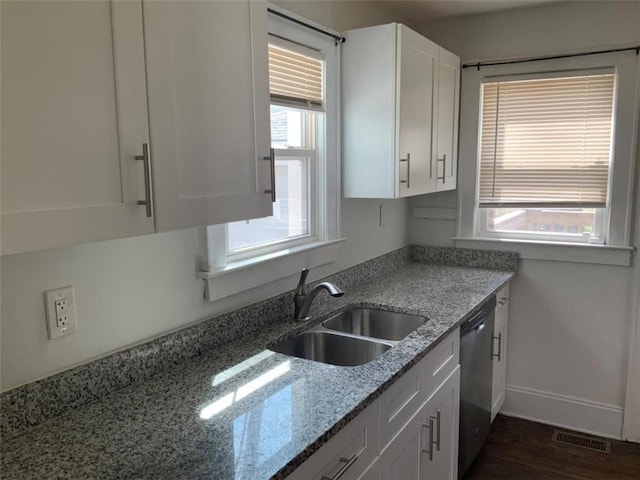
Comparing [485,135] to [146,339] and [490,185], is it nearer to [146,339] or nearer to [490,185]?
[490,185]

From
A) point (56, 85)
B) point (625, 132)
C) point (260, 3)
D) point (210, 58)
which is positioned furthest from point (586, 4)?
point (56, 85)

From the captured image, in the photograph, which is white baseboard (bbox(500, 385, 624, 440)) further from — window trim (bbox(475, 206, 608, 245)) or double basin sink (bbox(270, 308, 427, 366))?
double basin sink (bbox(270, 308, 427, 366))

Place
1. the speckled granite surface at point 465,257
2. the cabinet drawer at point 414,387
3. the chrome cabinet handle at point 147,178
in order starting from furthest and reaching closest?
the speckled granite surface at point 465,257 < the cabinet drawer at point 414,387 < the chrome cabinet handle at point 147,178

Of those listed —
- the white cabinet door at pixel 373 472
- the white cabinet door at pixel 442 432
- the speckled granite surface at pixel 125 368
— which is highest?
the speckled granite surface at pixel 125 368

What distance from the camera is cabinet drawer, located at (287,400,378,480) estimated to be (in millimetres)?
1259

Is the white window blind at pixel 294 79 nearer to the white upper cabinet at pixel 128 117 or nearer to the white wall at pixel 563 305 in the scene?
the white upper cabinet at pixel 128 117

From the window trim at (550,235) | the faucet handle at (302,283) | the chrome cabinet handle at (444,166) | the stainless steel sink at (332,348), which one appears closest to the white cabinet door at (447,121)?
the chrome cabinet handle at (444,166)

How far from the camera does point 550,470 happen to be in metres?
2.68

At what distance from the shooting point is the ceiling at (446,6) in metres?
2.84

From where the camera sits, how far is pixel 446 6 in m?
2.93

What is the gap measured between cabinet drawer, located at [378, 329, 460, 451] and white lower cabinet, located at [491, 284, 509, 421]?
2.58ft

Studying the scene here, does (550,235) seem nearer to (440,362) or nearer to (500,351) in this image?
(500,351)

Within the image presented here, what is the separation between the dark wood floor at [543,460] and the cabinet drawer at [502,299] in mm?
761

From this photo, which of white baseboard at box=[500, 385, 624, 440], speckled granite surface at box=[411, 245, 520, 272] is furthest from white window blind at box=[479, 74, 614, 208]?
white baseboard at box=[500, 385, 624, 440]
